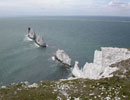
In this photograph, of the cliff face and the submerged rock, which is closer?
the cliff face

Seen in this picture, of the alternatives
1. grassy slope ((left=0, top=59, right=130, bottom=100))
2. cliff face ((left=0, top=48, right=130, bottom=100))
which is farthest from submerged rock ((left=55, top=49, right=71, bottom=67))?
grassy slope ((left=0, top=59, right=130, bottom=100))

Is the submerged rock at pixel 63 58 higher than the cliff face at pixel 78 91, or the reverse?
the cliff face at pixel 78 91

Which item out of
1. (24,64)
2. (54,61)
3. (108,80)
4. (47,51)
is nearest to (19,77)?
(24,64)

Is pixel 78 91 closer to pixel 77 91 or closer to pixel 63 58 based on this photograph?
pixel 77 91

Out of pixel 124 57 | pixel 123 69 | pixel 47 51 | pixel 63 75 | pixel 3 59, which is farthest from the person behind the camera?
pixel 47 51

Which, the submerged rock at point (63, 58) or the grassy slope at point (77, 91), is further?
the submerged rock at point (63, 58)

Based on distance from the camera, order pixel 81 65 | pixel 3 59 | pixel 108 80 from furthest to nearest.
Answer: pixel 3 59
pixel 81 65
pixel 108 80

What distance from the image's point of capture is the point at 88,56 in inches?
2918

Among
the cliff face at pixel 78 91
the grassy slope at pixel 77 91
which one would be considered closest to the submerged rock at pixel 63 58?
the cliff face at pixel 78 91

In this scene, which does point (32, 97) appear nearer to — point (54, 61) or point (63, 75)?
point (63, 75)

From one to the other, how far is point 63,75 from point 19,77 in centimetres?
1773

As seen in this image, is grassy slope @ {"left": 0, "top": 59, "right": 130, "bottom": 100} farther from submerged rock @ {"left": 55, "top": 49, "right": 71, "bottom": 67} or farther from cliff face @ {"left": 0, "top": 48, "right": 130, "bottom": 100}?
submerged rock @ {"left": 55, "top": 49, "right": 71, "bottom": 67}

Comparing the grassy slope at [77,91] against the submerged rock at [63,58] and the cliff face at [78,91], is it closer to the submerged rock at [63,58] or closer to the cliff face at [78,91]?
the cliff face at [78,91]

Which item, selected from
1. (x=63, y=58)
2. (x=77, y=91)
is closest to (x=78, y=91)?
(x=77, y=91)
